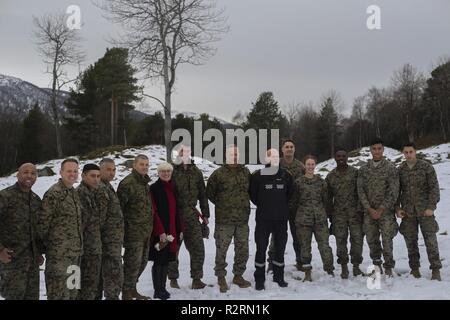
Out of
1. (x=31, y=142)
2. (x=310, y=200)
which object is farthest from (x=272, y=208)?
(x=31, y=142)

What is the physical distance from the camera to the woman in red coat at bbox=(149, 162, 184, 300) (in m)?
5.65

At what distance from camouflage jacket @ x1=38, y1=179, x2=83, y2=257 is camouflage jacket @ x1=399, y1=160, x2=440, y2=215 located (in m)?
4.86

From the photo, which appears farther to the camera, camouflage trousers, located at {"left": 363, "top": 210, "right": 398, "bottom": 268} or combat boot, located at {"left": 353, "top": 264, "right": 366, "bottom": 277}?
combat boot, located at {"left": 353, "top": 264, "right": 366, "bottom": 277}

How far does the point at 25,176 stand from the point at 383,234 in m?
5.14

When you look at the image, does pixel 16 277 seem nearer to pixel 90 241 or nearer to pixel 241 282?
pixel 90 241

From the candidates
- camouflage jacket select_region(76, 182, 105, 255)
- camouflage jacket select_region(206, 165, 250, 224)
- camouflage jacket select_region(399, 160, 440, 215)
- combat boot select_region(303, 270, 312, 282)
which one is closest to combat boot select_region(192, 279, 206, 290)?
camouflage jacket select_region(206, 165, 250, 224)

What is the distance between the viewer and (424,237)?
20.7ft

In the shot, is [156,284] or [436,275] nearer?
[156,284]

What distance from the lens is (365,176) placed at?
6.46m

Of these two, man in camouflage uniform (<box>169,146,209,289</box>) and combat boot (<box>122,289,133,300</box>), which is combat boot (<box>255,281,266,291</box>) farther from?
combat boot (<box>122,289,133,300</box>)

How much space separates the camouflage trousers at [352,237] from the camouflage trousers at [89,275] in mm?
3771

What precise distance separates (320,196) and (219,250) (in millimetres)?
1840

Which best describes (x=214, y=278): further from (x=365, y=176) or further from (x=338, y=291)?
(x=365, y=176)

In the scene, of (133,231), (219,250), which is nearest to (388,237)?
(219,250)
